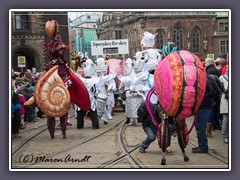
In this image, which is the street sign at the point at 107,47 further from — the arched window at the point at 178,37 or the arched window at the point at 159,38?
the arched window at the point at 178,37

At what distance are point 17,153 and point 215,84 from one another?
13.7 feet

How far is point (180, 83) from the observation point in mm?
9922

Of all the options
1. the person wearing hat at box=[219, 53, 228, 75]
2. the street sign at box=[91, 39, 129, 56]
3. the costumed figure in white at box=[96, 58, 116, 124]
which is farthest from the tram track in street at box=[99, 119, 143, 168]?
the costumed figure in white at box=[96, 58, 116, 124]

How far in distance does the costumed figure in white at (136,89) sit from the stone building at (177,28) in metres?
0.84

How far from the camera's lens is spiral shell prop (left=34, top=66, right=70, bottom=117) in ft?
45.1

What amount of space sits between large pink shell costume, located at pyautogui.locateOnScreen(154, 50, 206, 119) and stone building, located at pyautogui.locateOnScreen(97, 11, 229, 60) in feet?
3.76

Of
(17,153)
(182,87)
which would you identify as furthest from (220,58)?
(17,153)

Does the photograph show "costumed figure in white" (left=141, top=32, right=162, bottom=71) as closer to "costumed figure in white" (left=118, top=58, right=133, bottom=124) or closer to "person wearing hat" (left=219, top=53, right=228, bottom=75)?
"costumed figure in white" (left=118, top=58, right=133, bottom=124)

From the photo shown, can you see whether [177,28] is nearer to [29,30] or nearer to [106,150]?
[106,150]

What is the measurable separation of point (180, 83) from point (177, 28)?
3.32m

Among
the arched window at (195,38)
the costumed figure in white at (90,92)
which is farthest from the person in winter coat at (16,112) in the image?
the arched window at (195,38)

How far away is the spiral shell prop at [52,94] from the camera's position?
13750 mm

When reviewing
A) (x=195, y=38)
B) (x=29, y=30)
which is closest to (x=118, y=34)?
(x=29, y=30)
